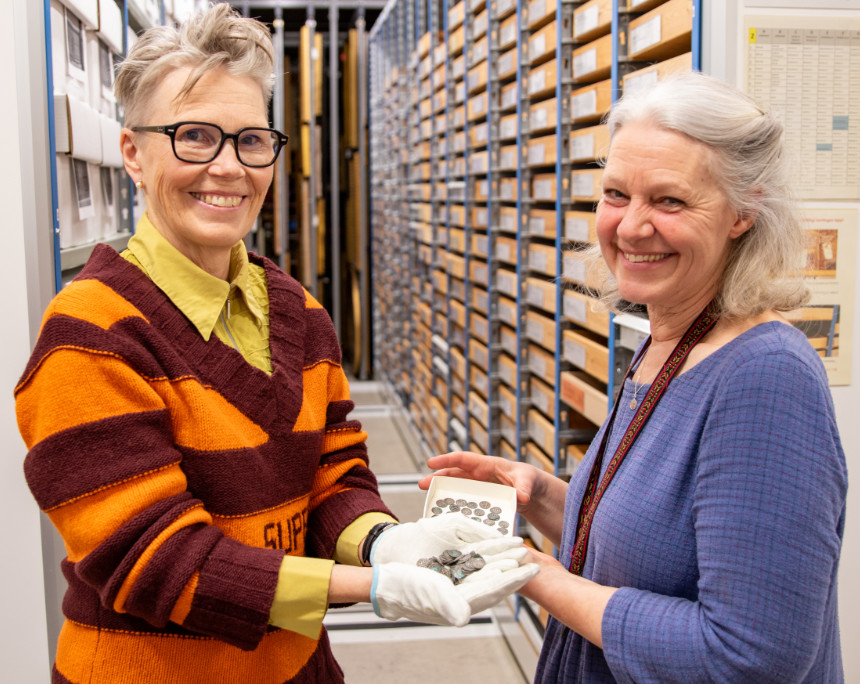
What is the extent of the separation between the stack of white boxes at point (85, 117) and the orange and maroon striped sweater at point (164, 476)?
0.99 meters

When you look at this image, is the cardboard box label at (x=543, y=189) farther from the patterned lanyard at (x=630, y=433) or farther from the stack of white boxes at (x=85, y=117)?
the patterned lanyard at (x=630, y=433)

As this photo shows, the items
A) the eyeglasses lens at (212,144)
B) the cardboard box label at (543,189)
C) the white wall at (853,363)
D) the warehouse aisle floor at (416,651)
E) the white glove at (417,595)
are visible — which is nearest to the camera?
the white glove at (417,595)

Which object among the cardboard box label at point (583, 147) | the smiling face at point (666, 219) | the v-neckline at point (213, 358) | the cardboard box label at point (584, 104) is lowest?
the v-neckline at point (213, 358)

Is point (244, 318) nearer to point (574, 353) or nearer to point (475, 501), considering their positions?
point (475, 501)

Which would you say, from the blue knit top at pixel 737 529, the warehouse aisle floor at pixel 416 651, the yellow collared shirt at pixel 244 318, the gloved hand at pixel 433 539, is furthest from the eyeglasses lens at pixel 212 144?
the warehouse aisle floor at pixel 416 651

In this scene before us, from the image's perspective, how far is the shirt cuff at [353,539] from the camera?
1514 millimetres

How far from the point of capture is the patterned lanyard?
1.30 metres

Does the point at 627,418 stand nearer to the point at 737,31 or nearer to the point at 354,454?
the point at 354,454

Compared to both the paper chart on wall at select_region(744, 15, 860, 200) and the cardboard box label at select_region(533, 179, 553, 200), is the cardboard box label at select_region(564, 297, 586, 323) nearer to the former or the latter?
the cardboard box label at select_region(533, 179, 553, 200)

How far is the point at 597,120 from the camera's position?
267cm

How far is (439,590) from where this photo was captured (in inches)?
49.1

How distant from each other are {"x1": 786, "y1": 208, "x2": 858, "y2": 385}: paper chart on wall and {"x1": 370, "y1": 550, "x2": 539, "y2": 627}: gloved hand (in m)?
1.00

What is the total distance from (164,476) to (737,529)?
795 mm

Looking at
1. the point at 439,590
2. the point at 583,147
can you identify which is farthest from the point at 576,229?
the point at 439,590
